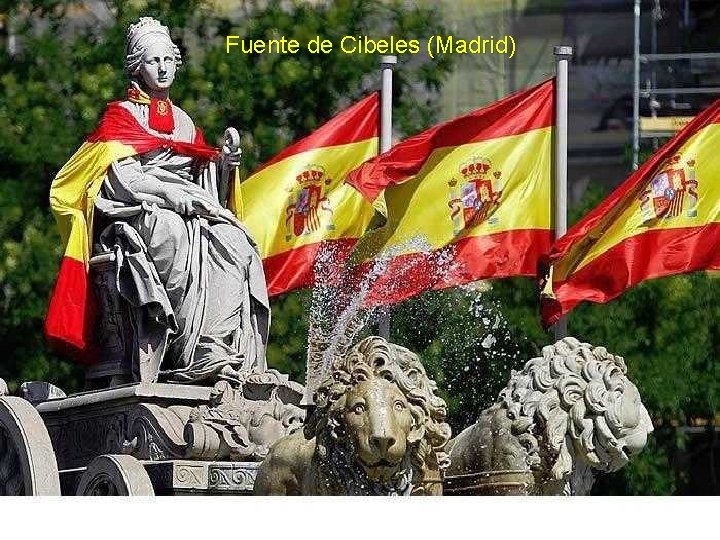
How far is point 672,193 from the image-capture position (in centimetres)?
1983

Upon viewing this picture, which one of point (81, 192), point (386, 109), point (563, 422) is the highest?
point (386, 109)

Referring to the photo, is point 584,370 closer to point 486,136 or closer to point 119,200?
point 119,200

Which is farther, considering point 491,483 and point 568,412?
point 568,412

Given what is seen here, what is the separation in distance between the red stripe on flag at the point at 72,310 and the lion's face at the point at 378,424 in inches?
170

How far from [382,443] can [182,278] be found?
3912 mm

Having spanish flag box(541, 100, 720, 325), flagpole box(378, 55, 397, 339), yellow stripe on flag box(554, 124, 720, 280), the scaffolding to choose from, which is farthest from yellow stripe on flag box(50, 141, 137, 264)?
the scaffolding

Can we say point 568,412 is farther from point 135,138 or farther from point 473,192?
point 473,192

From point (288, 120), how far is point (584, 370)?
16.9 m

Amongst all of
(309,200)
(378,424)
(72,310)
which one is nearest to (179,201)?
(72,310)

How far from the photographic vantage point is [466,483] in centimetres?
1388

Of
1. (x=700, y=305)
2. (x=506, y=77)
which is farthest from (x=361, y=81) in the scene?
(x=506, y=77)

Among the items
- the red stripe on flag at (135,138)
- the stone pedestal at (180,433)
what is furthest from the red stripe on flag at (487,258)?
the stone pedestal at (180,433)

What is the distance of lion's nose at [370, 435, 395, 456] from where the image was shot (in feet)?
41.4

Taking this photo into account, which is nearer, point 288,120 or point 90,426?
point 90,426
